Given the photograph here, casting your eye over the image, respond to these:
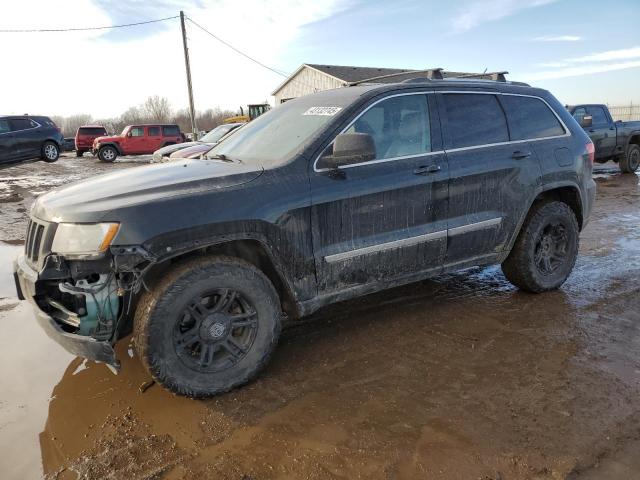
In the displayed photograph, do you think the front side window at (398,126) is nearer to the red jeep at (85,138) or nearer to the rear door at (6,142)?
the rear door at (6,142)

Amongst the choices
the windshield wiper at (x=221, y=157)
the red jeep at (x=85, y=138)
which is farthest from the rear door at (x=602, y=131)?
the red jeep at (x=85, y=138)

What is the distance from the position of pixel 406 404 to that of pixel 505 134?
2514 millimetres

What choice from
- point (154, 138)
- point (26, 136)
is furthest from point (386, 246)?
point (154, 138)

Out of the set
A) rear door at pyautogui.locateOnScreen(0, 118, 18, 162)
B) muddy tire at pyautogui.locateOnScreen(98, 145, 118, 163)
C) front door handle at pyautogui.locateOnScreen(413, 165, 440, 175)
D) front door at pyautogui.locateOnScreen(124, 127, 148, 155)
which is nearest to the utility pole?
front door at pyautogui.locateOnScreen(124, 127, 148, 155)

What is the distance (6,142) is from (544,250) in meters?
17.1

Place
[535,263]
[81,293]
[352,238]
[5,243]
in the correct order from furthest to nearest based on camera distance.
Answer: [5,243], [535,263], [352,238], [81,293]

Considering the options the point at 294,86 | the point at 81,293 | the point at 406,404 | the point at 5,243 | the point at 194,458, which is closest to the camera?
the point at 194,458

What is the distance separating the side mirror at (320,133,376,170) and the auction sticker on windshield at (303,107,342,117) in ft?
1.11

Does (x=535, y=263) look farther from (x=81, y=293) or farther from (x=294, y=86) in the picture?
(x=294, y=86)

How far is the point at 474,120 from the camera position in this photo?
3.91m

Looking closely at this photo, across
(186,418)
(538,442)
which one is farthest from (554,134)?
(186,418)

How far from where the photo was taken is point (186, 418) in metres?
2.71

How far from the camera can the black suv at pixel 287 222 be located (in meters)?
2.63

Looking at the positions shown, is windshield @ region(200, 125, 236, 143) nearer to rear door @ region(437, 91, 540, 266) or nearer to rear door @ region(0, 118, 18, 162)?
rear door @ region(0, 118, 18, 162)
